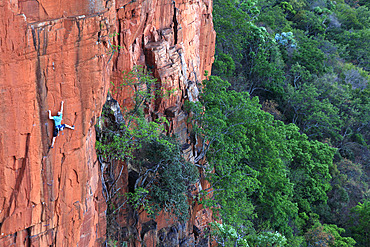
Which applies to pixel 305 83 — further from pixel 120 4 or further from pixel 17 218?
pixel 17 218

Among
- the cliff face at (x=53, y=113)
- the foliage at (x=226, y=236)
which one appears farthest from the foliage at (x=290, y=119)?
the cliff face at (x=53, y=113)

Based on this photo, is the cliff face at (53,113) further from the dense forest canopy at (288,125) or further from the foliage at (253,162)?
the dense forest canopy at (288,125)

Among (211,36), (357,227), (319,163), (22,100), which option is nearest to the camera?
(22,100)

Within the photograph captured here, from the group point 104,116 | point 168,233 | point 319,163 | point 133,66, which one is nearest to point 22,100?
point 104,116

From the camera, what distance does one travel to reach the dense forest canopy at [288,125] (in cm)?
1853

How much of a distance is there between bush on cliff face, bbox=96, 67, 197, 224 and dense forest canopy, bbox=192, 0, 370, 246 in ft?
9.39

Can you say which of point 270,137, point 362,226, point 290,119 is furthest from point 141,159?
point 290,119

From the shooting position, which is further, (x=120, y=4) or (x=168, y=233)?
(x=168, y=233)

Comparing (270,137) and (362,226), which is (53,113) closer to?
(270,137)

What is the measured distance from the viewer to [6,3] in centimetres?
778

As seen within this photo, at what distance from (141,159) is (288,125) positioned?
57.8 feet

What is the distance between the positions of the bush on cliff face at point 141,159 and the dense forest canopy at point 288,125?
2.86 metres

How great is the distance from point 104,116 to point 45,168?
407cm

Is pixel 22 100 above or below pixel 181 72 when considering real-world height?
above
